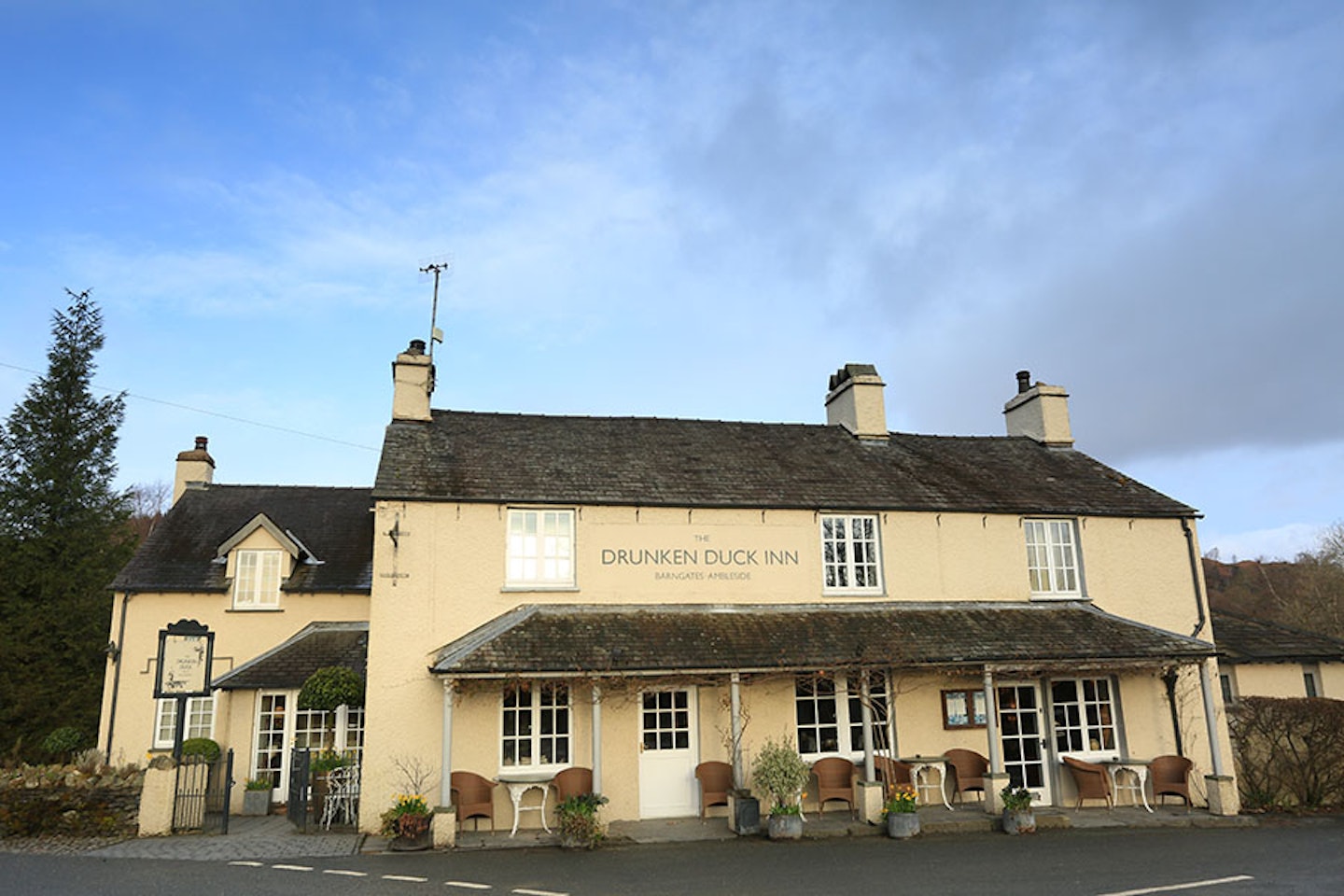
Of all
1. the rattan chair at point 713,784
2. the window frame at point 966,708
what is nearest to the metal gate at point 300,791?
the rattan chair at point 713,784

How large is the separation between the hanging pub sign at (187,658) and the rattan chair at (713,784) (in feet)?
26.1

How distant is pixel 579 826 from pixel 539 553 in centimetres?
443

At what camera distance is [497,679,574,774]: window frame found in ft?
42.4

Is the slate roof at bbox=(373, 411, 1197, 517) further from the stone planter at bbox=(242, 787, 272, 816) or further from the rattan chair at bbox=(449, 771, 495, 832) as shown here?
→ the stone planter at bbox=(242, 787, 272, 816)

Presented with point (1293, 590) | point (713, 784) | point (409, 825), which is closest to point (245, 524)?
point (409, 825)

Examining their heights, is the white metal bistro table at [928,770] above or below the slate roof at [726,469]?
below

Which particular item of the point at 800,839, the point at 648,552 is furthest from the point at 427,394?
the point at 800,839

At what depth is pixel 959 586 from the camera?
49.9ft

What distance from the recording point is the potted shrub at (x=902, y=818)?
477 inches

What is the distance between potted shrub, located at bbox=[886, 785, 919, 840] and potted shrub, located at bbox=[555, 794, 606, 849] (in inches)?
171

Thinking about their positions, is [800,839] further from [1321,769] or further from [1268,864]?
[1321,769]

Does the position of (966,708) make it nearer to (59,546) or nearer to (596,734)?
(596,734)

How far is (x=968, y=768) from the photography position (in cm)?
1396

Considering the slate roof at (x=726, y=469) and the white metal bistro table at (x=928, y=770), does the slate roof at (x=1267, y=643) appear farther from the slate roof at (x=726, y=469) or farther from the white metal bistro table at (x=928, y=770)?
the white metal bistro table at (x=928, y=770)
